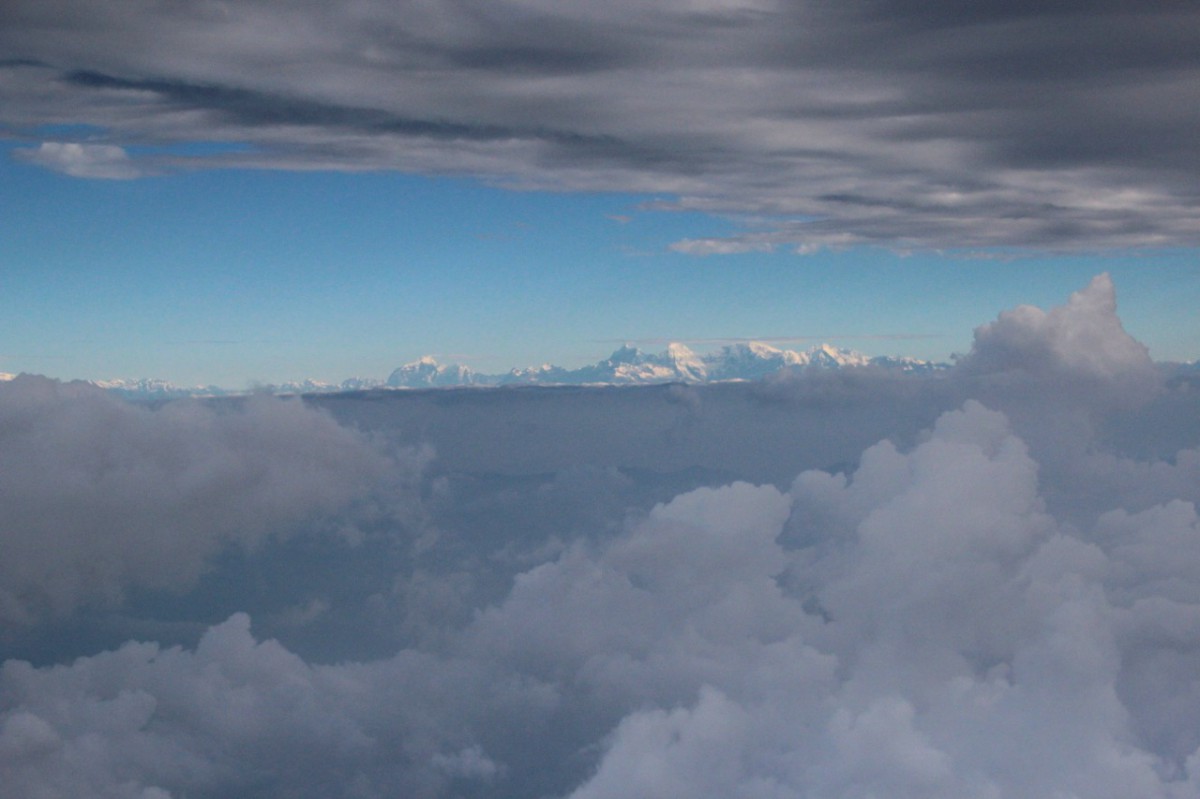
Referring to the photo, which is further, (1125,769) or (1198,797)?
(1125,769)

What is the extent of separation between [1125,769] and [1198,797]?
44.6 ft

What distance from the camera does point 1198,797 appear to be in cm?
15288

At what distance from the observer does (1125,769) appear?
16562cm
